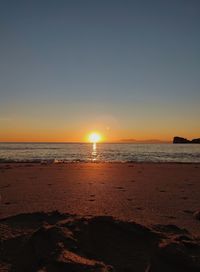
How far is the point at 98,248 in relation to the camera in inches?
165

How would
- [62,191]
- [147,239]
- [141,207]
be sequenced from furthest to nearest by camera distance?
[62,191], [141,207], [147,239]

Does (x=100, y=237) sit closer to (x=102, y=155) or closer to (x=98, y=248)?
(x=98, y=248)

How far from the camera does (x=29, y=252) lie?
13.1ft

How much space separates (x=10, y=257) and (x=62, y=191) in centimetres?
529

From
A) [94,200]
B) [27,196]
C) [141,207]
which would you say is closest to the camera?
[141,207]

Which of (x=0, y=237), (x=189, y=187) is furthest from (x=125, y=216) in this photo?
(x=189, y=187)

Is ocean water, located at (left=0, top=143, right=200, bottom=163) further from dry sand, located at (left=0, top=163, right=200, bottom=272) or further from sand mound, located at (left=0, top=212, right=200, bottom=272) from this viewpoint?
sand mound, located at (left=0, top=212, right=200, bottom=272)

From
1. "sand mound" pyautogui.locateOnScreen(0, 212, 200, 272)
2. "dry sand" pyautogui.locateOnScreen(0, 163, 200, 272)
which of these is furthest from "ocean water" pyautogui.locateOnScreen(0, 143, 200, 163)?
"sand mound" pyautogui.locateOnScreen(0, 212, 200, 272)

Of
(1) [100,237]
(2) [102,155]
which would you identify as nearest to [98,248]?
(1) [100,237]

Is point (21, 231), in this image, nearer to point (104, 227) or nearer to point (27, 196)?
point (104, 227)

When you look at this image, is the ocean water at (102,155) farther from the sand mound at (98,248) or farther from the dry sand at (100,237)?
the sand mound at (98,248)

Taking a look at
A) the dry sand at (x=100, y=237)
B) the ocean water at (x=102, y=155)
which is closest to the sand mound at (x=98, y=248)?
the dry sand at (x=100, y=237)

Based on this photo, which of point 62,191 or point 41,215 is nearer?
point 41,215

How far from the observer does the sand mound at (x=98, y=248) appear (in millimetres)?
3670
